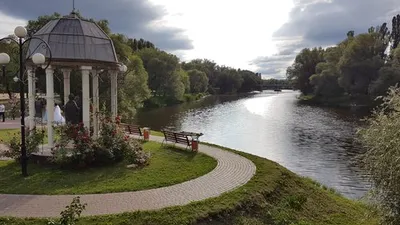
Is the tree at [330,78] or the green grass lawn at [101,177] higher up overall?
the tree at [330,78]

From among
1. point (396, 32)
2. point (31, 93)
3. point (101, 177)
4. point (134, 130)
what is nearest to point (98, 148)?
point (101, 177)

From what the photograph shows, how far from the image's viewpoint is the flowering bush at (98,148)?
12.3m

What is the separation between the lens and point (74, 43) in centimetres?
1341

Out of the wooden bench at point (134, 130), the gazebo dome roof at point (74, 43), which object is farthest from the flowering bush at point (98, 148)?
the wooden bench at point (134, 130)

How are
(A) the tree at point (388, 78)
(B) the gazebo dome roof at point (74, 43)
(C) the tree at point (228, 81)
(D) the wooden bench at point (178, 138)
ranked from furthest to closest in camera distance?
(C) the tree at point (228, 81) → (A) the tree at point (388, 78) → (D) the wooden bench at point (178, 138) → (B) the gazebo dome roof at point (74, 43)

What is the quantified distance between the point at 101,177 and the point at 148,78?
5045 cm

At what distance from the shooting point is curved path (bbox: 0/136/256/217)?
27.9 ft

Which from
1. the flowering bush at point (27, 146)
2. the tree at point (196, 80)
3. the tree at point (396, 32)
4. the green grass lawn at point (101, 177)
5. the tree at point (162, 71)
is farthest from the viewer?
the tree at point (196, 80)

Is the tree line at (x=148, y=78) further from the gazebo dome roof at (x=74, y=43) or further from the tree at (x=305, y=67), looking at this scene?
the tree at (x=305, y=67)

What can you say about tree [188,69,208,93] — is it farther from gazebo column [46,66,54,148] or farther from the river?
gazebo column [46,66,54,148]

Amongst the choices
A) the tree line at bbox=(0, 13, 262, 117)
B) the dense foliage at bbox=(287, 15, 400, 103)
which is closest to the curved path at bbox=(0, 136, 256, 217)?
the tree line at bbox=(0, 13, 262, 117)

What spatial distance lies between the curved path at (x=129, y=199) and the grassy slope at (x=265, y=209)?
1.45 feet

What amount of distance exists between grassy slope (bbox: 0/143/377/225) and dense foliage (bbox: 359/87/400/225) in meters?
1.09

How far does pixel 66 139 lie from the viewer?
41.3 ft
